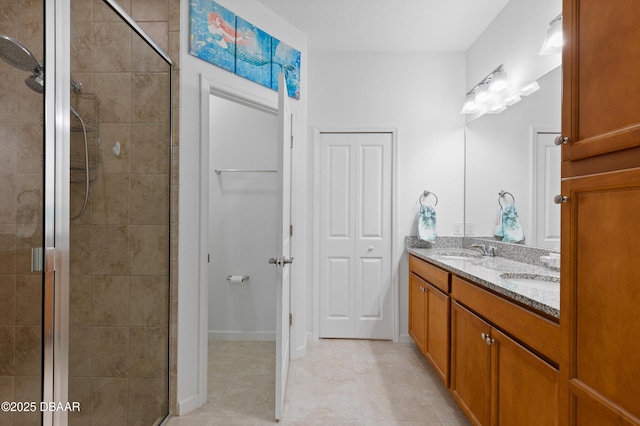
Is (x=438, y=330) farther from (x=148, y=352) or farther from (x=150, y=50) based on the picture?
(x=150, y=50)

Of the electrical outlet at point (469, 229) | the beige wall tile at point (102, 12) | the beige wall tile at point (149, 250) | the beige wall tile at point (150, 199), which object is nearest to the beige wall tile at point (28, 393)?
the beige wall tile at point (149, 250)

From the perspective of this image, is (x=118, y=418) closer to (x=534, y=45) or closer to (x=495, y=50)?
(x=534, y=45)

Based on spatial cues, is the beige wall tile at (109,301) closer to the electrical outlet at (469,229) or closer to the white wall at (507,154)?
the white wall at (507,154)

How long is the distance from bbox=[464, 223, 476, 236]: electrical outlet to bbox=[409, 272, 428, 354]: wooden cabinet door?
2.13 feet

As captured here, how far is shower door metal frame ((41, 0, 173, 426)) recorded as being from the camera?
1.11 meters

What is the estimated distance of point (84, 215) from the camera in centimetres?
133

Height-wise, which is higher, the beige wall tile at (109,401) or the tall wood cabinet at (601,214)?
the tall wood cabinet at (601,214)

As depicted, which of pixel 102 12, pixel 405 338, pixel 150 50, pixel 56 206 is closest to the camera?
pixel 56 206

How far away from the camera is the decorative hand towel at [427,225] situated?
9.70 ft

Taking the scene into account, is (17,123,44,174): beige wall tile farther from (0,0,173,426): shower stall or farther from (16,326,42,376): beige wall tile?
(16,326,42,376): beige wall tile

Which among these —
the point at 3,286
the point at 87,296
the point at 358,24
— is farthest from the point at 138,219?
the point at 358,24

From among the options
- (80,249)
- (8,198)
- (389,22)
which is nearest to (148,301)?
(80,249)

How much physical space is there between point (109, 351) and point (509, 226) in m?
2.57

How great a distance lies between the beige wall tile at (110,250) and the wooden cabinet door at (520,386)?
1812 mm
